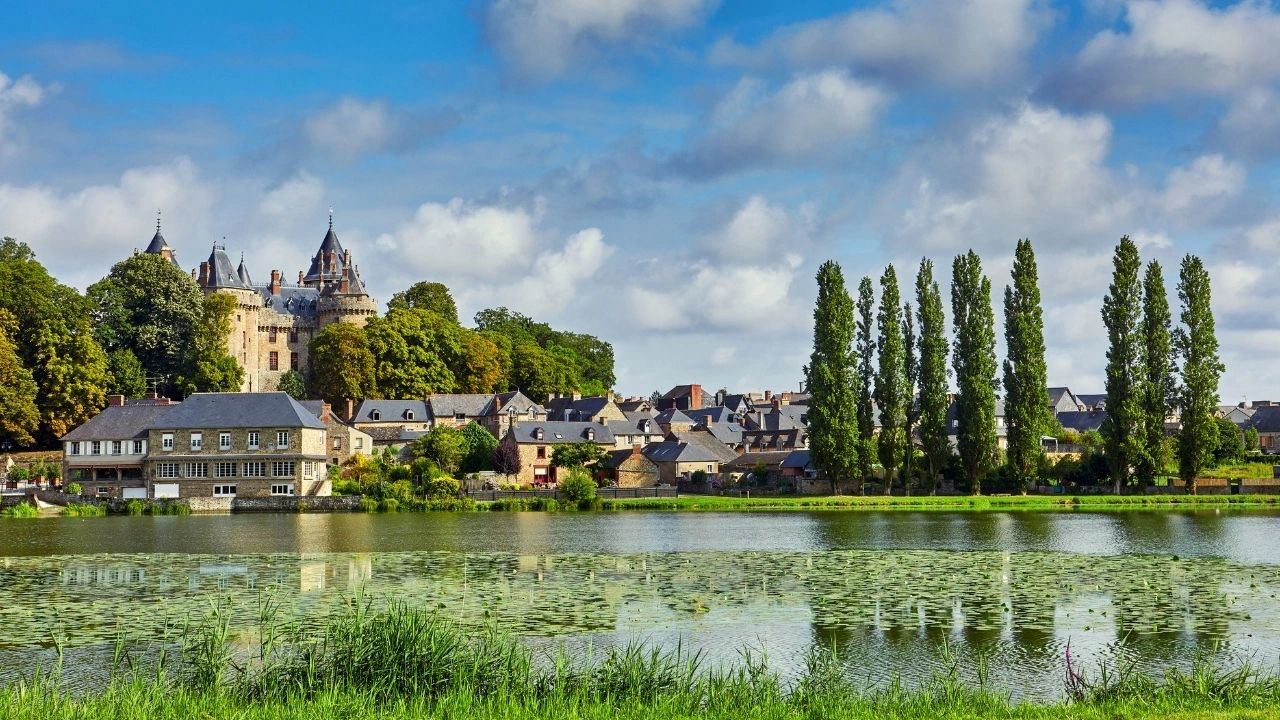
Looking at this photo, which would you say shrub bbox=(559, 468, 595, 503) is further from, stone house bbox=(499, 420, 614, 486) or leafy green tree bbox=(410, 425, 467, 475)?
stone house bbox=(499, 420, 614, 486)

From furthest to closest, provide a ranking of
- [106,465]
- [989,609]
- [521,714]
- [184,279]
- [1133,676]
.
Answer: [184,279], [106,465], [989,609], [1133,676], [521,714]

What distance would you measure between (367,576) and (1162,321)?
150 ft

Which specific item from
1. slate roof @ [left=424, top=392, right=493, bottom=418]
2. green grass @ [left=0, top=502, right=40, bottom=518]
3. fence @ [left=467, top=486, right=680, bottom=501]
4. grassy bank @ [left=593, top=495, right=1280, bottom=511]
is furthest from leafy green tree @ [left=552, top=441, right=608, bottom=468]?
green grass @ [left=0, top=502, right=40, bottom=518]

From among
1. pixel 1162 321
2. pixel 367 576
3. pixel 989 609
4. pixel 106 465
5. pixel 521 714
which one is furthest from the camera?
pixel 106 465

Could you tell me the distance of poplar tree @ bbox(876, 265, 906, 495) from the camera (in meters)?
63.1

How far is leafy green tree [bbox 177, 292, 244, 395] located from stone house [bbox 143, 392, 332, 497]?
1981 cm

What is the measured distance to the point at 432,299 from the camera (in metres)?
113

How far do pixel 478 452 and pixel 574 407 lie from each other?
19.6m

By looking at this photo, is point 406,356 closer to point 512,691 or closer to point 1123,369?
point 1123,369

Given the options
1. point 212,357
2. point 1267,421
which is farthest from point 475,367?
point 1267,421

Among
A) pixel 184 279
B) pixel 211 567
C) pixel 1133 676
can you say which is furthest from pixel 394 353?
pixel 1133 676

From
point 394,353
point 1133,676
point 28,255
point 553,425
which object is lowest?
point 1133,676

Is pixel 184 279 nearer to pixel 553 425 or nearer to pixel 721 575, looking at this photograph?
pixel 553 425

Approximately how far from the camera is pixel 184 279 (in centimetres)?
9150
